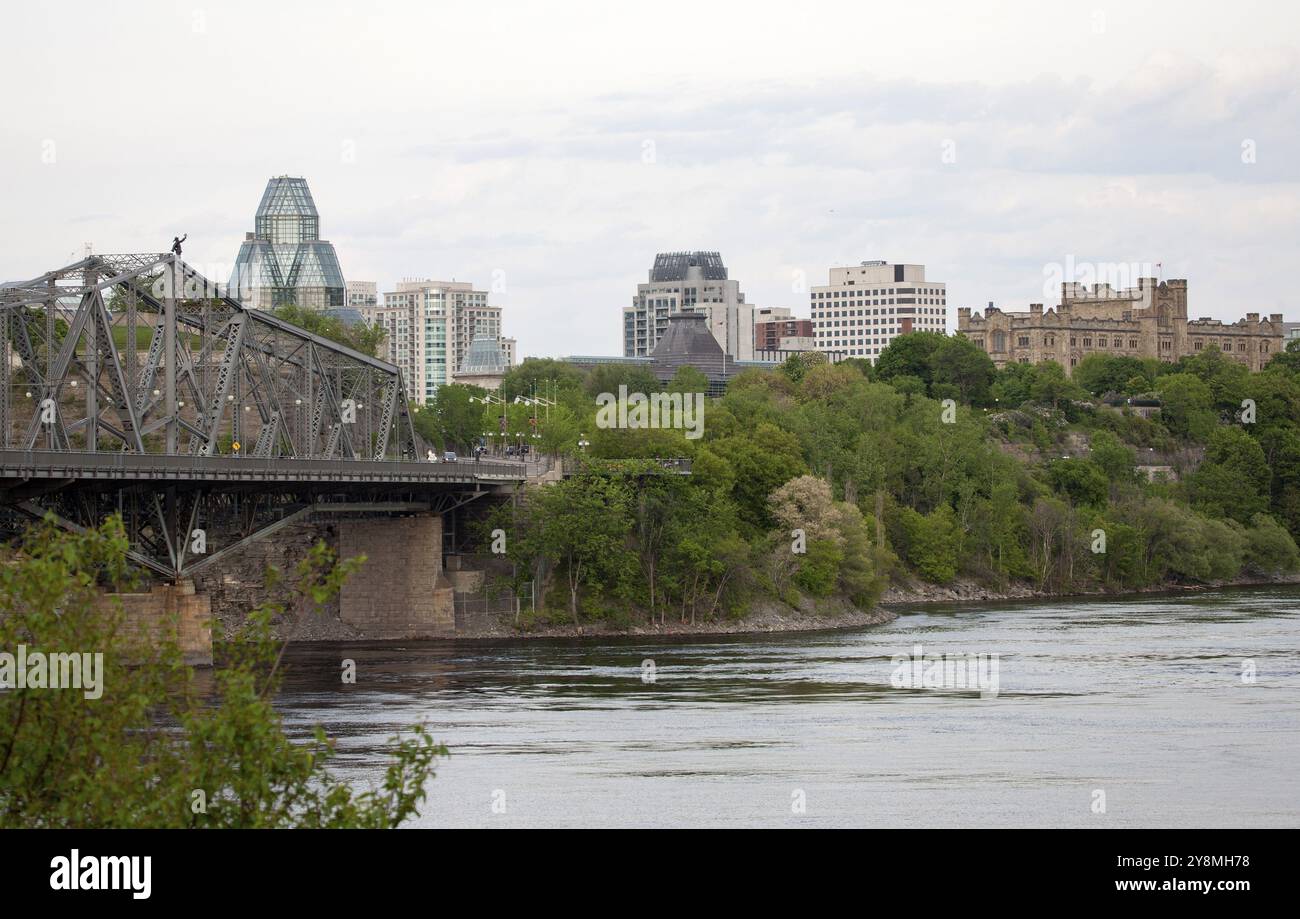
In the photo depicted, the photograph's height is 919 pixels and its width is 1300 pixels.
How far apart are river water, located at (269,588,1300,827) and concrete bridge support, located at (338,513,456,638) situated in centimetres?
448

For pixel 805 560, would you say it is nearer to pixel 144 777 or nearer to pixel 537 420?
pixel 537 420

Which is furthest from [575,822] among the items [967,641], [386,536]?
[386,536]

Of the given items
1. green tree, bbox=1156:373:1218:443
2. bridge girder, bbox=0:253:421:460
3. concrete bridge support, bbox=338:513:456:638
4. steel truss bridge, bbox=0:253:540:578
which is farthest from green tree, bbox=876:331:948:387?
concrete bridge support, bbox=338:513:456:638

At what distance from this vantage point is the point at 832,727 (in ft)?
161

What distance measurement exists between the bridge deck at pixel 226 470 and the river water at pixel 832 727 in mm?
6838

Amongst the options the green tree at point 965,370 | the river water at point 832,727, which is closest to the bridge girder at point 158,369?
the river water at point 832,727

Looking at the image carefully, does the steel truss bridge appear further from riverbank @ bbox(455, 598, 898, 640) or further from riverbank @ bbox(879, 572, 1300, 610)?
riverbank @ bbox(879, 572, 1300, 610)

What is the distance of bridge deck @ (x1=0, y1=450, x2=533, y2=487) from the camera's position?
175 ft

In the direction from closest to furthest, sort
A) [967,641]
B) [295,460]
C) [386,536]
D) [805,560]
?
[295,460] < [967,641] < [386,536] < [805,560]

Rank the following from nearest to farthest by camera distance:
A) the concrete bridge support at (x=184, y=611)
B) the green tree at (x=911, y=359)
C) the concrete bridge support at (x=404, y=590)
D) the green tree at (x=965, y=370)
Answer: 1. the concrete bridge support at (x=184, y=611)
2. the concrete bridge support at (x=404, y=590)
3. the green tree at (x=965, y=370)
4. the green tree at (x=911, y=359)

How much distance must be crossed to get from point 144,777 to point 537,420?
104149 mm

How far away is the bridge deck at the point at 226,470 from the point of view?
53.2m

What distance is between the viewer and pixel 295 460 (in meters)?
67.2

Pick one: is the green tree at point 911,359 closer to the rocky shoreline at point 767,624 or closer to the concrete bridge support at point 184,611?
the rocky shoreline at point 767,624
